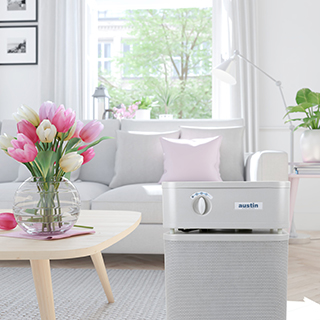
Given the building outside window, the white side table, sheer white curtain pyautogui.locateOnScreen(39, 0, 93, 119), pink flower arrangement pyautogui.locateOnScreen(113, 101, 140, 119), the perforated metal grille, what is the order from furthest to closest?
the building outside window
sheer white curtain pyautogui.locateOnScreen(39, 0, 93, 119)
pink flower arrangement pyautogui.locateOnScreen(113, 101, 140, 119)
the white side table
the perforated metal grille

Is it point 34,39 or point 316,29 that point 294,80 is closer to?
point 316,29

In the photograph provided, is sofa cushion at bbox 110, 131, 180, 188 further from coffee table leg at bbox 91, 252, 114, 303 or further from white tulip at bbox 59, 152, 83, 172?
white tulip at bbox 59, 152, 83, 172

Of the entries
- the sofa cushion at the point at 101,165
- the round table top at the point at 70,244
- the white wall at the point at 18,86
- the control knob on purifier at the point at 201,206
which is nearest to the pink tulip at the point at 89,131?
the round table top at the point at 70,244

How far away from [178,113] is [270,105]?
146 inches

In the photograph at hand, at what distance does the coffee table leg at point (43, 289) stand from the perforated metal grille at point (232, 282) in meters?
0.40

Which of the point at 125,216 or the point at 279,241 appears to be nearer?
the point at 279,241

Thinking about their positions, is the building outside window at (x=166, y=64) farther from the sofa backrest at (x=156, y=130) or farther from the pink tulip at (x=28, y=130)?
the pink tulip at (x=28, y=130)

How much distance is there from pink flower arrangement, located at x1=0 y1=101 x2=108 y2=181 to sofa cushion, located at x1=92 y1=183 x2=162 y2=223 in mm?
1184

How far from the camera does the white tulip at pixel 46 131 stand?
3.45ft

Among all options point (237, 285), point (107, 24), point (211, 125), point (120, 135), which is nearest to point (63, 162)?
point (237, 285)

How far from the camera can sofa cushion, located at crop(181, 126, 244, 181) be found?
2787 millimetres

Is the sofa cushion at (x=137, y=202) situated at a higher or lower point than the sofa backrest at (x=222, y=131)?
lower

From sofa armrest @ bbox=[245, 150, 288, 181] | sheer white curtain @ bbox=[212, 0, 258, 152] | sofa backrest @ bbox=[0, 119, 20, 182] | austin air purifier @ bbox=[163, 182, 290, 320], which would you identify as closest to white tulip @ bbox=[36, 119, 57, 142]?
austin air purifier @ bbox=[163, 182, 290, 320]

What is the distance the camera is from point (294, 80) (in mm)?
3850
